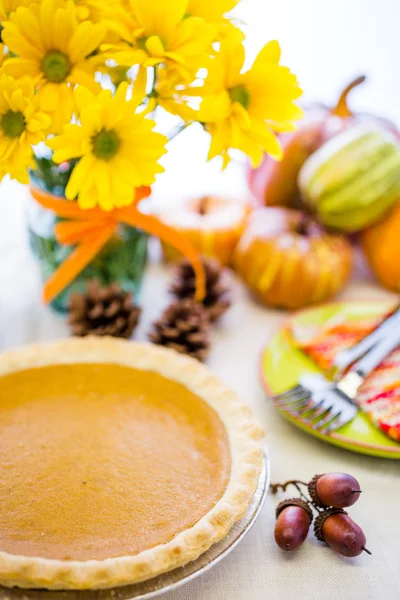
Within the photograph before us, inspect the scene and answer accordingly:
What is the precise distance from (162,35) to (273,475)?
28.0 inches

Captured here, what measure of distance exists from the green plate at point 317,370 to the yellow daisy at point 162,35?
61 centimetres

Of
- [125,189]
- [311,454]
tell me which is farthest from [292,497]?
[125,189]

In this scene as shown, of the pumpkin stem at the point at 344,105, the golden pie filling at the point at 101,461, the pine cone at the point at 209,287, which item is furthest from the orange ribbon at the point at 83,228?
the pumpkin stem at the point at 344,105

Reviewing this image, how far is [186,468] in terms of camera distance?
35.7 inches

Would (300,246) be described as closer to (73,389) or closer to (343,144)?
(343,144)

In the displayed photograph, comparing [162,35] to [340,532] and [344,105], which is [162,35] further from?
[344,105]

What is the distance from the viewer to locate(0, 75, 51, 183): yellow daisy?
817 mm

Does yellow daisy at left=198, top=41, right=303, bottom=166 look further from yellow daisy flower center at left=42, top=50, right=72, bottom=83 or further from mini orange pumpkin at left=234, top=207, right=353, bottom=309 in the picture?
mini orange pumpkin at left=234, top=207, right=353, bottom=309

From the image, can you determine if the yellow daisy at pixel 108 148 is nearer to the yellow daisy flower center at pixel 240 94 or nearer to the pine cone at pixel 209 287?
the yellow daisy flower center at pixel 240 94

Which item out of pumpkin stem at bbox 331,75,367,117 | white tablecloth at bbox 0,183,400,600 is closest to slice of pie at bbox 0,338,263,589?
white tablecloth at bbox 0,183,400,600

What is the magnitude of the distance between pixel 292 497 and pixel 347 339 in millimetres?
417

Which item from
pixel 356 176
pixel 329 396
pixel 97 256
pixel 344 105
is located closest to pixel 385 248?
pixel 356 176

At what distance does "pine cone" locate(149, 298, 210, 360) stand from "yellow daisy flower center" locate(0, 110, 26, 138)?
→ 546 millimetres

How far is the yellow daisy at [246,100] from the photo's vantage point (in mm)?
854
